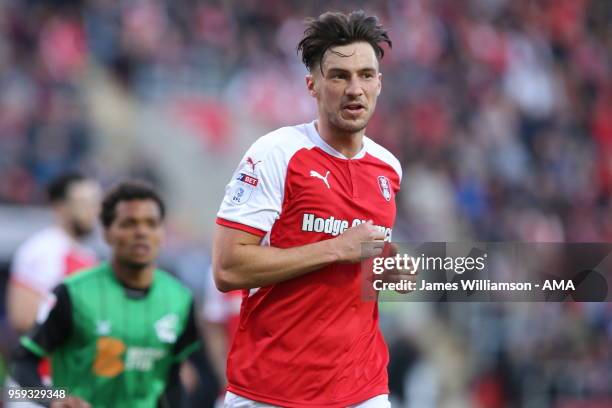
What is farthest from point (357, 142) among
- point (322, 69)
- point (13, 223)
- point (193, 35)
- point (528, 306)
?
point (193, 35)

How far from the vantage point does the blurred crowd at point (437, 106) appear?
13273 mm

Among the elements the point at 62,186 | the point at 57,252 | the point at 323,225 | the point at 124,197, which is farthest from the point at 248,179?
the point at 62,186

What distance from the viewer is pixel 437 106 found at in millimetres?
17156

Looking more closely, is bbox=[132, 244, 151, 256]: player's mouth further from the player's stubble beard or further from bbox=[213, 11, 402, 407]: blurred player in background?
the player's stubble beard

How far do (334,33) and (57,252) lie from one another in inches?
165

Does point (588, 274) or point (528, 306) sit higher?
point (528, 306)

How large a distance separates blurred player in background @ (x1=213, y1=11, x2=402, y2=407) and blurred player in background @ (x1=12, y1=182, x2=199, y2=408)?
152 centimetres

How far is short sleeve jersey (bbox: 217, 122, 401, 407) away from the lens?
4.48 m

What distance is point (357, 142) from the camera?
Answer: 4746mm

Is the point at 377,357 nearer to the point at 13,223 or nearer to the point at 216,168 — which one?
the point at 13,223

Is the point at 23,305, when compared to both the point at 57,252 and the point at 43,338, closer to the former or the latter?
the point at 57,252

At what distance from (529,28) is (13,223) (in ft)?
34.2

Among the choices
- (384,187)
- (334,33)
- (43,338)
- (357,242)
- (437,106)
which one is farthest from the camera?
(437,106)

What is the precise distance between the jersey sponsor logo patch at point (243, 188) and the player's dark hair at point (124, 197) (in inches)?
76.5
